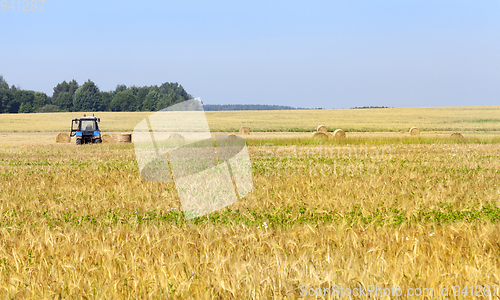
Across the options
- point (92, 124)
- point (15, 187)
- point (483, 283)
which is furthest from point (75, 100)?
point (483, 283)

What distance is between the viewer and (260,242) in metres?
4.60

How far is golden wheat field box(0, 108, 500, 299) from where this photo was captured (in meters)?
3.39

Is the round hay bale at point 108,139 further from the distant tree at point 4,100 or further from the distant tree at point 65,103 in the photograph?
the distant tree at point 65,103

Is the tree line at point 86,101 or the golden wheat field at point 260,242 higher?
the tree line at point 86,101

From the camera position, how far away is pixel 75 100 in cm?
12900

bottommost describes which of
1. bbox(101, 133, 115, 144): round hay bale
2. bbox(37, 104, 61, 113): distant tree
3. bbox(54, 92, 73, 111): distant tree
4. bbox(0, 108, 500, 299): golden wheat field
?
bbox(101, 133, 115, 144): round hay bale

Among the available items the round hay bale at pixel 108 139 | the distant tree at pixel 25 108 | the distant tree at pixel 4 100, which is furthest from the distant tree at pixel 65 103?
the round hay bale at pixel 108 139

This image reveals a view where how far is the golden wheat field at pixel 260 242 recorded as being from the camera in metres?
3.39

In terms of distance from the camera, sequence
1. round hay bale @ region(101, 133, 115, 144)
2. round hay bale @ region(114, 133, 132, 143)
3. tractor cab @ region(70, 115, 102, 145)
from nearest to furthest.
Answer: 1. tractor cab @ region(70, 115, 102, 145)
2. round hay bale @ region(114, 133, 132, 143)
3. round hay bale @ region(101, 133, 115, 144)

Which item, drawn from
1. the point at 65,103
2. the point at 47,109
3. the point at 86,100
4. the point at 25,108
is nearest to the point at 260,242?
the point at 25,108

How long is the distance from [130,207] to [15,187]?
149 inches

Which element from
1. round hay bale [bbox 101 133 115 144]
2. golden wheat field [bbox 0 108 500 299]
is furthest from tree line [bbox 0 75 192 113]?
golden wheat field [bbox 0 108 500 299]

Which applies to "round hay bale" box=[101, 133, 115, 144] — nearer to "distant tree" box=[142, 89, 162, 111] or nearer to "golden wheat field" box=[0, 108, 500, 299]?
"golden wheat field" box=[0, 108, 500, 299]

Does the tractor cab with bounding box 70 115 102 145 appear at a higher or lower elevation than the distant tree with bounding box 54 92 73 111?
lower
